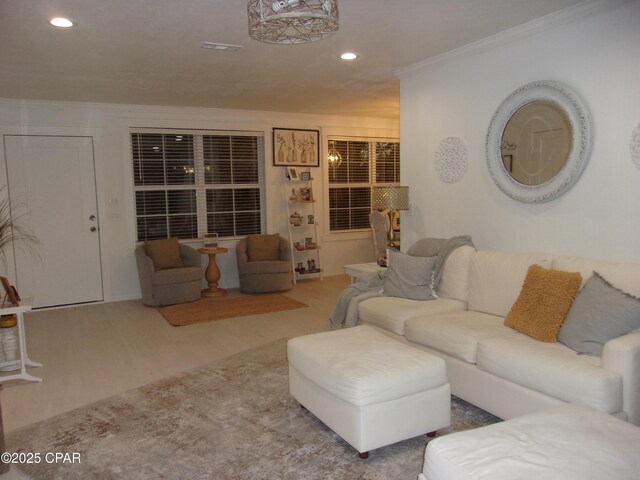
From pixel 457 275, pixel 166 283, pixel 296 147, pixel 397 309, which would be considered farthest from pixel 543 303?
pixel 296 147

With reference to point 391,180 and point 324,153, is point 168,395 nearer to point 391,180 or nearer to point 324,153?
point 324,153

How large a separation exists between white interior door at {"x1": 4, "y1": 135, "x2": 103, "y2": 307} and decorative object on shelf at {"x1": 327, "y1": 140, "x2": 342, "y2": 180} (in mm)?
3301

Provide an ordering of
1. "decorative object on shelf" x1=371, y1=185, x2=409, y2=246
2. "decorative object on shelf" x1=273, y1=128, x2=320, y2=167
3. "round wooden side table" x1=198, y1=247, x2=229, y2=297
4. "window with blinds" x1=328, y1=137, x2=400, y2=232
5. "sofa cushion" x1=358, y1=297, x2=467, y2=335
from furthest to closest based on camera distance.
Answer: "window with blinds" x1=328, y1=137, x2=400, y2=232, "decorative object on shelf" x1=273, y1=128, x2=320, y2=167, "round wooden side table" x1=198, y1=247, x2=229, y2=297, "decorative object on shelf" x1=371, y1=185, x2=409, y2=246, "sofa cushion" x1=358, y1=297, x2=467, y2=335

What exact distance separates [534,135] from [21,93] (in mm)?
5015

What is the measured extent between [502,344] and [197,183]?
5.02m

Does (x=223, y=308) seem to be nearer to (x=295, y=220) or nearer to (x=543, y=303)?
(x=295, y=220)

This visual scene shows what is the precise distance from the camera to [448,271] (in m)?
3.90

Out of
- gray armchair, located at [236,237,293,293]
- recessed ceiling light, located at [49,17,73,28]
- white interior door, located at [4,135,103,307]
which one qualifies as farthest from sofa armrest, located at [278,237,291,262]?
recessed ceiling light, located at [49,17,73,28]

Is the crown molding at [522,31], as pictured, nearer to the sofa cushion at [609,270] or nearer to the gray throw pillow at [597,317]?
the sofa cushion at [609,270]

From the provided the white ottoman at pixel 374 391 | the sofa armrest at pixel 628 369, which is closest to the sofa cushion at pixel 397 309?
the white ottoman at pixel 374 391

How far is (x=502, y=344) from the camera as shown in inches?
109

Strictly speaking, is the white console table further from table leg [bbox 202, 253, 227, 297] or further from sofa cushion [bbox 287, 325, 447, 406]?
table leg [bbox 202, 253, 227, 297]

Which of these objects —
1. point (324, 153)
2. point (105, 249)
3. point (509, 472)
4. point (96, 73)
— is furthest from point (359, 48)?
point (105, 249)

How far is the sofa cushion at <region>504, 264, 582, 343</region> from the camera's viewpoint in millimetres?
2809
